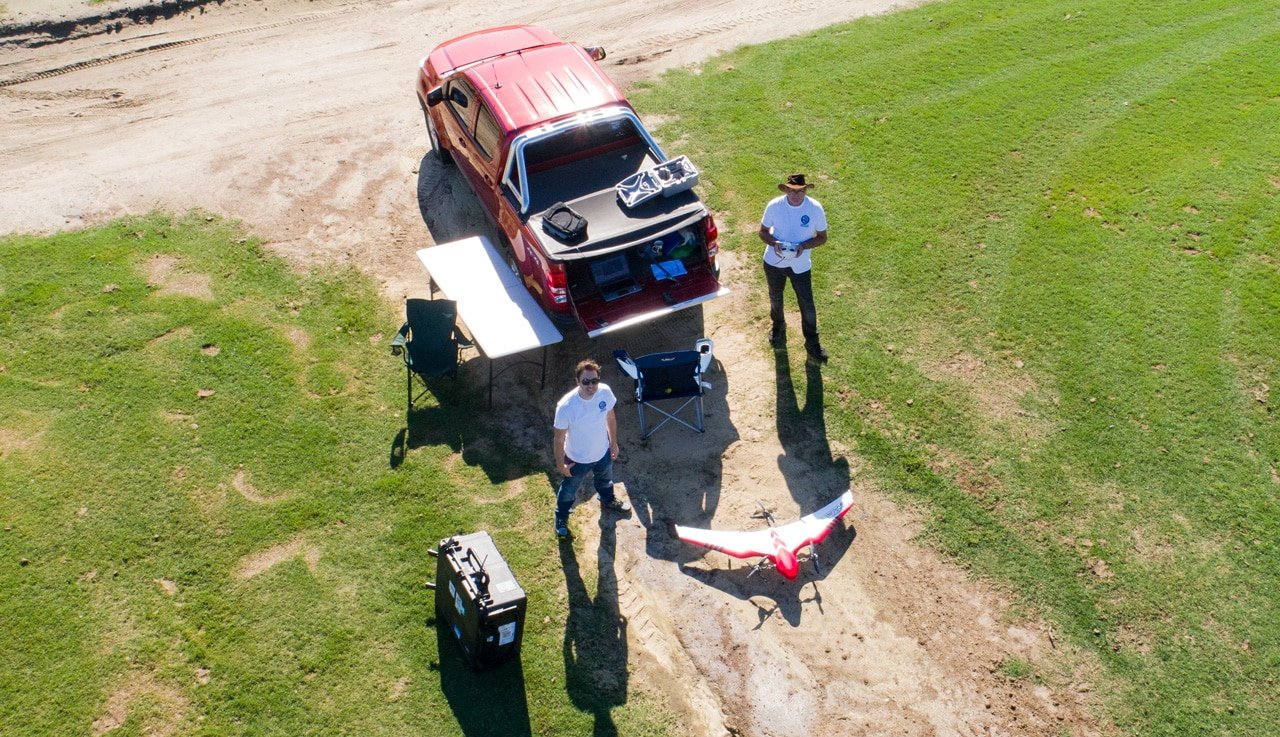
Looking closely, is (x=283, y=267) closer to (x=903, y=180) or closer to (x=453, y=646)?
(x=453, y=646)

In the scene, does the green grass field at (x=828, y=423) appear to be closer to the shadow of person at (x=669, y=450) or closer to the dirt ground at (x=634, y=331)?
the dirt ground at (x=634, y=331)

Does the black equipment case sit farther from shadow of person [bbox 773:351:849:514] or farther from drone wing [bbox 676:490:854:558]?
shadow of person [bbox 773:351:849:514]

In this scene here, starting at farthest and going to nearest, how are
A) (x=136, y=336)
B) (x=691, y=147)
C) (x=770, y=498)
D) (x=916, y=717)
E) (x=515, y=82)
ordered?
(x=691, y=147) < (x=515, y=82) < (x=136, y=336) < (x=770, y=498) < (x=916, y=717)

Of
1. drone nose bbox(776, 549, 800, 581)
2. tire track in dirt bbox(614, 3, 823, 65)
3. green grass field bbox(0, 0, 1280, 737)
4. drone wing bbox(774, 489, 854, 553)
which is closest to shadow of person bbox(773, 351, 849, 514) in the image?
green grass field bbox(0, 0, 1280, 737)

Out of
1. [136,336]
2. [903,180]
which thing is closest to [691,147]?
[903,180]

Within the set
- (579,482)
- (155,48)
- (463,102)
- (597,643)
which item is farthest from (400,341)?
(155,48)

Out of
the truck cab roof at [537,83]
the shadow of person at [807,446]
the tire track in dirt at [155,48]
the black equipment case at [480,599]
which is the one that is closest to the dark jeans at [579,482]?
the black equipment case at [480,599]
